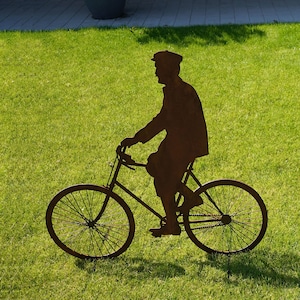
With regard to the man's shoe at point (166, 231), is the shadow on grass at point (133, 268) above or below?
below

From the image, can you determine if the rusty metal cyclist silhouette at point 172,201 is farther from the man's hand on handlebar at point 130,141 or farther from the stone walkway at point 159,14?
the stone walkway at point 159,14

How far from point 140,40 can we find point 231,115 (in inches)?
141

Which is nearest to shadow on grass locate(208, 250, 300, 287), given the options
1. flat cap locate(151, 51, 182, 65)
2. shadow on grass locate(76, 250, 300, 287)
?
shadow on grass locate(76, 250, 300, 287)

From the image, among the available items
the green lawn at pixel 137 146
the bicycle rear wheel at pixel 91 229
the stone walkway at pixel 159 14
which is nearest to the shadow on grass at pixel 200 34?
the green lawn at pixel 137 146

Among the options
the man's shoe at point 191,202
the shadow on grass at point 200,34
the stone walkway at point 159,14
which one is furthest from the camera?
the stone walkway at point 159,14

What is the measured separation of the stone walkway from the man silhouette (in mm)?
7216

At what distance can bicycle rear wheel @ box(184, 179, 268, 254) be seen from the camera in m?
4.15

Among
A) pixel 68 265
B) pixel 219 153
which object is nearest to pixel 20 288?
pixel 68 265

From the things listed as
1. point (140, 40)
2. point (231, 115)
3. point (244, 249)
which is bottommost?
point (244, 249)

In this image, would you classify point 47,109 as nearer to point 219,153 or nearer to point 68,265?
point 219,153

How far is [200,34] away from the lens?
993 cm

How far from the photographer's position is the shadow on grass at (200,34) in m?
9.59

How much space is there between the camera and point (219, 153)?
19.6 feet

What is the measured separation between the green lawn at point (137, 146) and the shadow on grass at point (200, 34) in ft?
0.06
